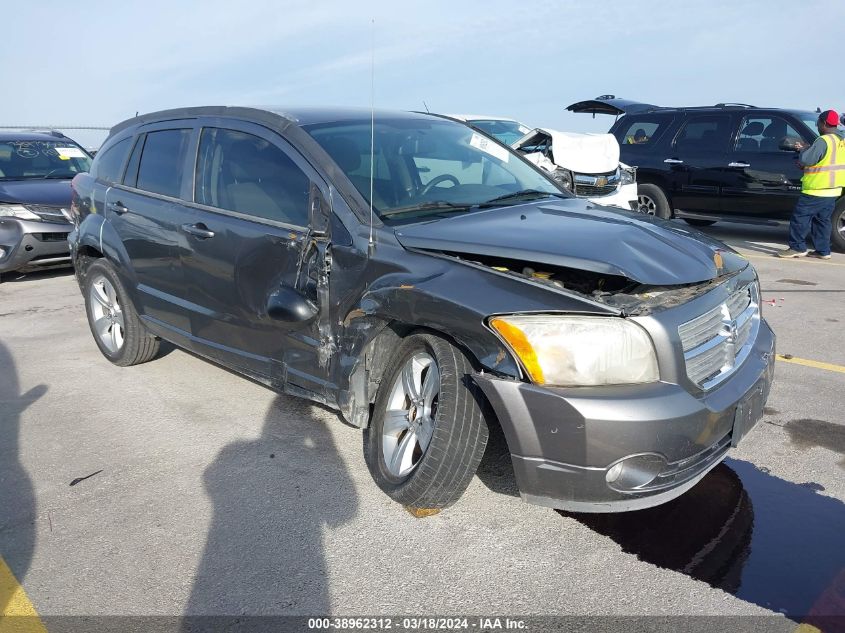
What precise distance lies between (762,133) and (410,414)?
863cm

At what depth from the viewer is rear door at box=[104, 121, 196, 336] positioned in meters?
4.38

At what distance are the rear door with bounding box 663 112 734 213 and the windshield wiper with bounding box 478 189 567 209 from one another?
7020mm

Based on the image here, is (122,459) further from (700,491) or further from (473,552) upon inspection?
(700,491)

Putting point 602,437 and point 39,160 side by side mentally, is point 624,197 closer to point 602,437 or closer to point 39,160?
point 602,437

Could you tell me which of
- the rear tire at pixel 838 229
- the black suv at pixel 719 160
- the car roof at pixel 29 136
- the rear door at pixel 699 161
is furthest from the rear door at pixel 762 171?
the car roof at pixel 29 136

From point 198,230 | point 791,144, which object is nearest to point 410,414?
point 198,230

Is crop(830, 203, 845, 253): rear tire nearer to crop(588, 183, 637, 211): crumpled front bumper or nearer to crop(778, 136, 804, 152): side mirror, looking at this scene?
crop(778, 136, 804, 152): side mirror

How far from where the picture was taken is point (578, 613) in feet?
8.32

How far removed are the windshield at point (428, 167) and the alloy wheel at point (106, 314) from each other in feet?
7.65

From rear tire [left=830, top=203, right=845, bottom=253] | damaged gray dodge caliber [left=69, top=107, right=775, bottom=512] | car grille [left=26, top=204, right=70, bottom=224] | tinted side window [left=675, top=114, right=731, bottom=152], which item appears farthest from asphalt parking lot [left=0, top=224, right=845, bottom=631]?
tinted side window [left=675, top=114, right=731, bottom=152]

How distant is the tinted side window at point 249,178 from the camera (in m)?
3.68

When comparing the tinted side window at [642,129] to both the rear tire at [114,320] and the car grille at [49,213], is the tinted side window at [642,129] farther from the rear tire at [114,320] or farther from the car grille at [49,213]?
the rear tire at [114,320]

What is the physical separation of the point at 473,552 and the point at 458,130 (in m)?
2.54

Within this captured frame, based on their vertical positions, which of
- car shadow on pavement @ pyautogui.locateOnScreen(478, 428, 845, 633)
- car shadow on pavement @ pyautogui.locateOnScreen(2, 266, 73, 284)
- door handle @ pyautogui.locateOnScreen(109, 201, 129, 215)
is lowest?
car shadow on pavement @ pyautogui.locateOnScreen(2, 266, 73, 284)
